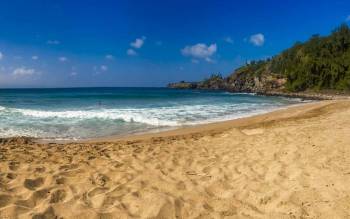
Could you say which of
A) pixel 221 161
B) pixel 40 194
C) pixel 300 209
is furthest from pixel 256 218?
pixel 40 194

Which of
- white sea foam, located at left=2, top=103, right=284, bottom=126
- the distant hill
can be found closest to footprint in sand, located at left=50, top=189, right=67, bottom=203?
white sea foam, located at left=2, top=103, right=284, bottom=126

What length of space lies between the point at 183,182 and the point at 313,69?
70485 millimetres

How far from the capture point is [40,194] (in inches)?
167

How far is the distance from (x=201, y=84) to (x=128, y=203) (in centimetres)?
13733

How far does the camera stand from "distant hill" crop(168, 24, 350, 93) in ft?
204

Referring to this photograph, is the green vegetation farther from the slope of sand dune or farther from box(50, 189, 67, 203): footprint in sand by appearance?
box(50, 189, 67, 203): footprint in sand

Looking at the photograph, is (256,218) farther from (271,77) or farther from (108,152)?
(271,77)

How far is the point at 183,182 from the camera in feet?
16.3

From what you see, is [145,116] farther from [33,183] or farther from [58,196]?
[58,196]

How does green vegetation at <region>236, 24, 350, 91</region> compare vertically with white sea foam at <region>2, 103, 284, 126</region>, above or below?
above

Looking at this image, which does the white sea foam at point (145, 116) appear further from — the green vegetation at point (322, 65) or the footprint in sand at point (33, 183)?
the green vegetation at point (322, 65)

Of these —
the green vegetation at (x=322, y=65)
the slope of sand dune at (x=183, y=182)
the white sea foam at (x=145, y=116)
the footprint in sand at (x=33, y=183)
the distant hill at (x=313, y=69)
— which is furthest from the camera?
the distant hill at (x=313, y=69)

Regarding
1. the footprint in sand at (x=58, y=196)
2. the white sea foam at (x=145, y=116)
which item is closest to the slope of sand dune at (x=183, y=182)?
the footprint in sand at (x=58, y=196)

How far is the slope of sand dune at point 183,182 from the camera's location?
3.86m
